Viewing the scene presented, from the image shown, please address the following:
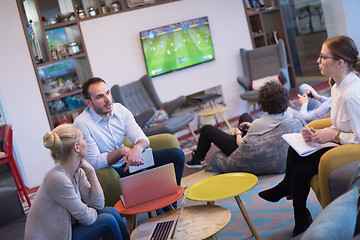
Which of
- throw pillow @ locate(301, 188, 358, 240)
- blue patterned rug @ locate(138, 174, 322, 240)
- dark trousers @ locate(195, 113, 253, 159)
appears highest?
throw pillow @ locate(301, 188, 358, 240)

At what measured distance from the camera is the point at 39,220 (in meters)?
2.37

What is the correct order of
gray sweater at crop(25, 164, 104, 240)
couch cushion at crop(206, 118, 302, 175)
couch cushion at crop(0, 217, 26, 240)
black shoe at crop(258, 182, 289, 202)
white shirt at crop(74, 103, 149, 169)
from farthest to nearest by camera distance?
couch cushion at crop(206, 118, 302, 175)
white shirt at crop(74, 103, 149, 169)
black shoe at crop(258, 182, 289, 202)
couch cushion at crop(0, 217, 26, 240)
gray sweater at crop(25, 164, 104, 240)

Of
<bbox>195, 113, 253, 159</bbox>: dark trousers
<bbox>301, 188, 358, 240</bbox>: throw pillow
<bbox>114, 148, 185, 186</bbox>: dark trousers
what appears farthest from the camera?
<bbox>195, 113, 253, 159</bbox>: dark trousers

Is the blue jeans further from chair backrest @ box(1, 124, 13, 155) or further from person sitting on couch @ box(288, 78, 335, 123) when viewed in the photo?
chair backrest @ box(1, 124, 13, 155)

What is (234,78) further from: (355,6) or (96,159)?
(96,159)

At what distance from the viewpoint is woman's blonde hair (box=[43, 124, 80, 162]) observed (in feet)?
7.92

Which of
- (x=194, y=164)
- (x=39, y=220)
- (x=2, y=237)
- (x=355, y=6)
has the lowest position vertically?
(x=194, y=164)

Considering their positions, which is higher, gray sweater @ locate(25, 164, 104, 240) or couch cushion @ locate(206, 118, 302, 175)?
gray sweater @ locate(25, 164, 104, 240)

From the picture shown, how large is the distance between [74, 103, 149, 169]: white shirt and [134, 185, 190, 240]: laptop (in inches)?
38.1

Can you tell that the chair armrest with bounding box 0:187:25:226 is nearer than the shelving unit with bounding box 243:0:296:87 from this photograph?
Yes

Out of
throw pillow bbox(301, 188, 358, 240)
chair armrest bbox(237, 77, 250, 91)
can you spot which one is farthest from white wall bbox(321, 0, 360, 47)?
throw pillow bbox(301, 188, 358, 240)

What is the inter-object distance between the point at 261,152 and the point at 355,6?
584 centimetres

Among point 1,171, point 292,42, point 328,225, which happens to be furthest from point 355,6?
point 328,225

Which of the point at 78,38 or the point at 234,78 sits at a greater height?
the point at 78,38
